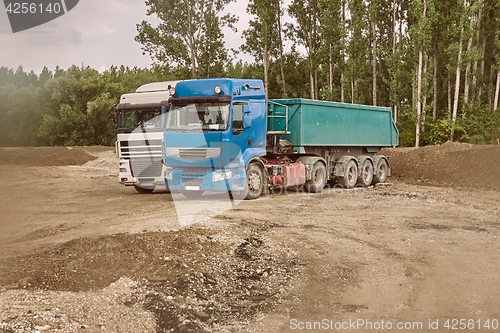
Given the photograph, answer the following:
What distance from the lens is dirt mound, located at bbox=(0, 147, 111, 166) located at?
125 feet

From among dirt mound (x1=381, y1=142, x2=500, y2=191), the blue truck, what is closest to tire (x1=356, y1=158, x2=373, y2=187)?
the blue truck

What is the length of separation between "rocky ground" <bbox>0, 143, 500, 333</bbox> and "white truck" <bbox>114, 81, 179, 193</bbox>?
176cm

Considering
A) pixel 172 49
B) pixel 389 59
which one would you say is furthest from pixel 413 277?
pixel 172 49

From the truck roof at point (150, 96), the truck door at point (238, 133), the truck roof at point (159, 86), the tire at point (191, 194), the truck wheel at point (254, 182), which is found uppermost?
the truck roof at point (159, 86)

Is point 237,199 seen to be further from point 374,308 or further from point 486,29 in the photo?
point 486,29

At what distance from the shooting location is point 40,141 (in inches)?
2072

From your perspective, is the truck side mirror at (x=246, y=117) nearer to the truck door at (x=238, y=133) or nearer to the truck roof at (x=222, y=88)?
the truck door at (x=238, y=133)

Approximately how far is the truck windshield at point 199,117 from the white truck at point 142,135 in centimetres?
166

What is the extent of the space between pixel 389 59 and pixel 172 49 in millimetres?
17220

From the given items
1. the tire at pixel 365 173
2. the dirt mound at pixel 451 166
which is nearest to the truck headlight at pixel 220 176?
the tire at pixel 365 173

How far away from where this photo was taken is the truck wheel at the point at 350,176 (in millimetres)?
21453

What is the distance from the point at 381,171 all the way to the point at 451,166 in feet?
13.7

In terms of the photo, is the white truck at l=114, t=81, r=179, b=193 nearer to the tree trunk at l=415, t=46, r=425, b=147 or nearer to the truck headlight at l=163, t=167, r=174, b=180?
the truck headlight at l=163, t=167, r=174, b=180

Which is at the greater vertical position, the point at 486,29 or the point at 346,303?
the point at 486,29
